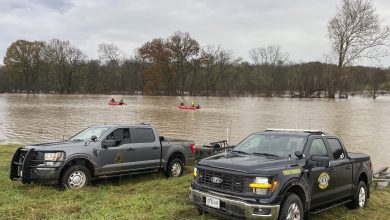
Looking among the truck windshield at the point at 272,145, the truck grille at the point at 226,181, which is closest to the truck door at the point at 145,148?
the truck windshield at the point at 272,145

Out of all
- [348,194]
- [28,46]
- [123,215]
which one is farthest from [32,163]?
[28,46]

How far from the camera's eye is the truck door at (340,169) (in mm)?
8184

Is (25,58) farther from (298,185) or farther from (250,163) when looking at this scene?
(298,185)

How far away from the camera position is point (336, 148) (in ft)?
28.4

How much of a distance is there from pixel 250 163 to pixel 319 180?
5.18 feet

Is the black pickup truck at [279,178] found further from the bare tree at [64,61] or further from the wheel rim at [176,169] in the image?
the bare tree at [64,61]

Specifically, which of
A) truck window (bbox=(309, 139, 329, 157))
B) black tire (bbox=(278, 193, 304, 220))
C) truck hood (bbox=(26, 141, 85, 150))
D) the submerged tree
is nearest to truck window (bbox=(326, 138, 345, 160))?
truck window (bbox=(309, 139, 329, 157))

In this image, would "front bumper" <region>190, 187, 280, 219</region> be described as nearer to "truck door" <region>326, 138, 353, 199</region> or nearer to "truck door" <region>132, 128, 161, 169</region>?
"truck door" <region>326, 138, 353, 199</region>

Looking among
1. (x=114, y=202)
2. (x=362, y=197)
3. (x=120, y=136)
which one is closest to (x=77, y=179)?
(x=114, y=202)

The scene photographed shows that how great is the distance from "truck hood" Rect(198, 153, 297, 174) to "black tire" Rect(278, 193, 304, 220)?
513 millimetres

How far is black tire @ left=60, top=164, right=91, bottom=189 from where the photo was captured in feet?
30.6

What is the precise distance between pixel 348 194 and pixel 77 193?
5879mm

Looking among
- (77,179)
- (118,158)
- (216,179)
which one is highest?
(216,179)

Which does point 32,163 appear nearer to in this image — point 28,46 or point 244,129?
point 244,129
